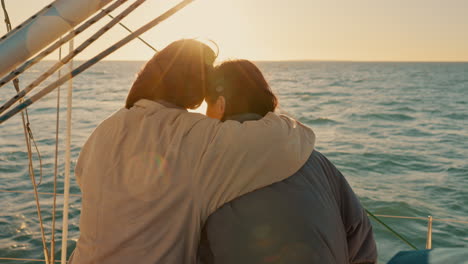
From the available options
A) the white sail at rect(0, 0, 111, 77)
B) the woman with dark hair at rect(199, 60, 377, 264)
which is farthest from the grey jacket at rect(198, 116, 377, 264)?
the white sail at rect(0, 0, 111, 77)

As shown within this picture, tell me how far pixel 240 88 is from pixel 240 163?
308 mm

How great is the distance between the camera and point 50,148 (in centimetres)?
1098

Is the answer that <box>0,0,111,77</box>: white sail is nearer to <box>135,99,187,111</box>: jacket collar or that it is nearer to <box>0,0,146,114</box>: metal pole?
<box>0,0,146,114</box>: metal pole

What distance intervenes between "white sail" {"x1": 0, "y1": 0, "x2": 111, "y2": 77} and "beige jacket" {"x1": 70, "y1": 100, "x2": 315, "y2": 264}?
429 millimetres

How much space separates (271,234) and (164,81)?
531 millimetres

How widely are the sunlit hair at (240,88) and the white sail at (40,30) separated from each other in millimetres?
615

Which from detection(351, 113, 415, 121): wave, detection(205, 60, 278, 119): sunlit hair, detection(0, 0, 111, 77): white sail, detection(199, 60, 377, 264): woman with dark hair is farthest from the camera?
detection(351, 113, 415, 121): wave

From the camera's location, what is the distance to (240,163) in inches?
42.8

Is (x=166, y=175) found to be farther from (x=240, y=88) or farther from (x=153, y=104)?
(x=240, y=88)

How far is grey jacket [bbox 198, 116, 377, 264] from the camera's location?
1.06m

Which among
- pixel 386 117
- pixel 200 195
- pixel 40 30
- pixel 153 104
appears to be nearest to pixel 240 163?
pixel 200 195

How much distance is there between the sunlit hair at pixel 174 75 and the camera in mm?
1229

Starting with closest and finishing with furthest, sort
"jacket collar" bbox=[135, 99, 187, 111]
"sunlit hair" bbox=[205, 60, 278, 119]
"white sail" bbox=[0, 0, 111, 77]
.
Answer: "white sail" bbox=[0, 0, 111, 77], "jacket collar" bbox=[135, 99, 187, 111], "sunlit hair" bbox=[205, 60, 278, 119]

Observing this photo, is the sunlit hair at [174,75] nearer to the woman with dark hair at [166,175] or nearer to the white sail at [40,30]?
the woman with dark hair at [166,175]
